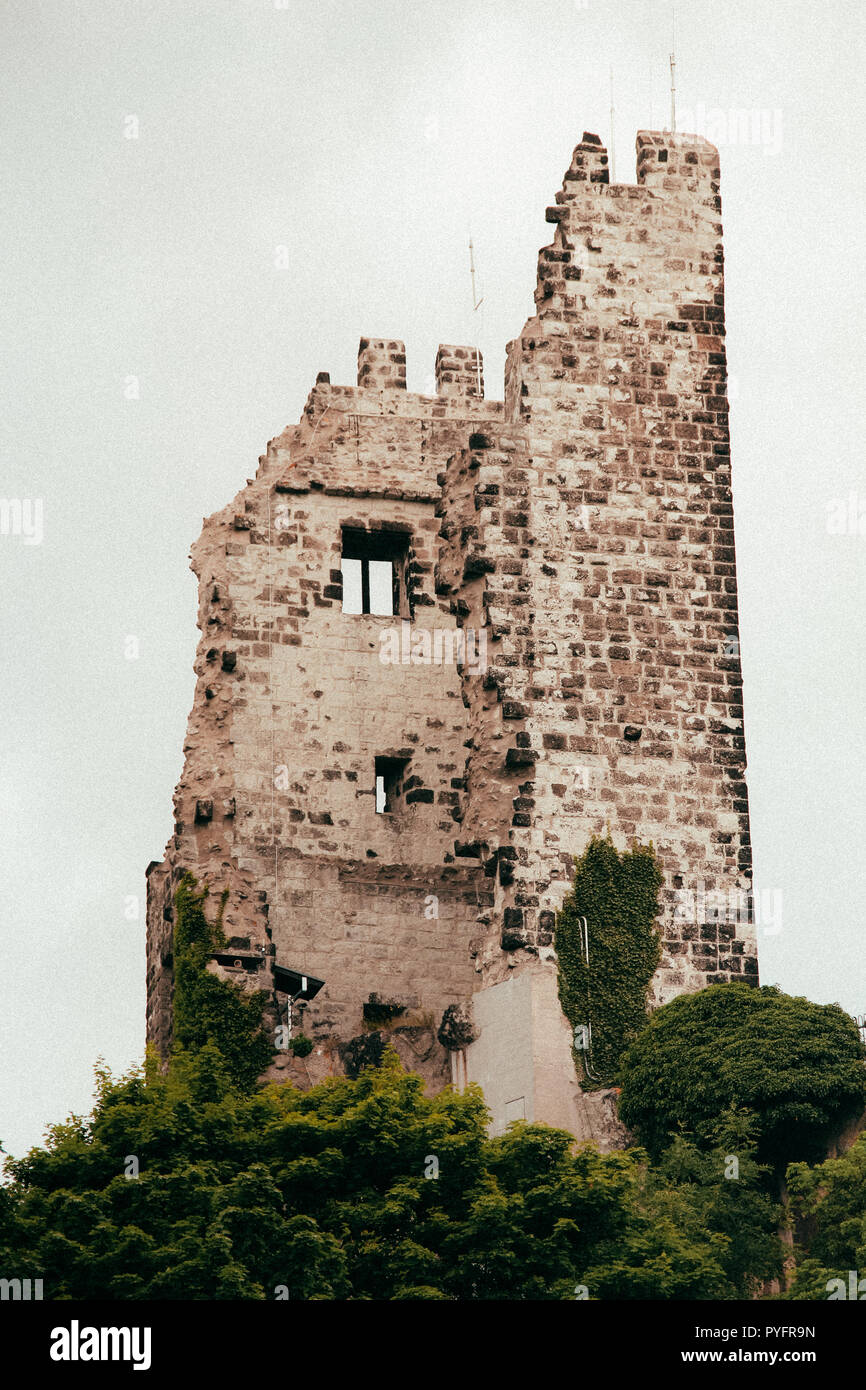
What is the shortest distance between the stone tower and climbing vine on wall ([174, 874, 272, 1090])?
0.86ft

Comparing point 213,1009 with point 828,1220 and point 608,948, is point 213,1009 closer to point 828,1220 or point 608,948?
point 608,948

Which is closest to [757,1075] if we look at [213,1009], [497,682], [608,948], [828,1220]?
[828,1220]

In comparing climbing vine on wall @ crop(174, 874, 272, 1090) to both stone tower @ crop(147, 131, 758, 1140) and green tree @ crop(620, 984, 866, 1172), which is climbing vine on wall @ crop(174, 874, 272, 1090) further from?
green tree @ crop(620, 984, 866, 1172)

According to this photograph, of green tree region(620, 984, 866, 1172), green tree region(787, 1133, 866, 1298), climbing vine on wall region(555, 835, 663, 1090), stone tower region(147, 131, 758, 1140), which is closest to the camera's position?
green tree region(787, 1133, 866, 1298)

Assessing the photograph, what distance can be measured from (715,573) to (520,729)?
11.4 feet

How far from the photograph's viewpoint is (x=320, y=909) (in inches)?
1519

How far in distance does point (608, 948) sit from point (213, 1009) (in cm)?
457

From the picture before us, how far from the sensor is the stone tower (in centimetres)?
3547

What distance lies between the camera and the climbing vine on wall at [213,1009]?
35.5m

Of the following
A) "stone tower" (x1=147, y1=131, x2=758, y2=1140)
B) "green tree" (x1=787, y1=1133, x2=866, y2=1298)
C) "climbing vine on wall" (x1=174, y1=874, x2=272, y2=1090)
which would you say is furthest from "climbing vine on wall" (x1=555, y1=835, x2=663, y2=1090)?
"climbing vine on wall" (x1=174, y1=874, x2=272, y2=1090)
